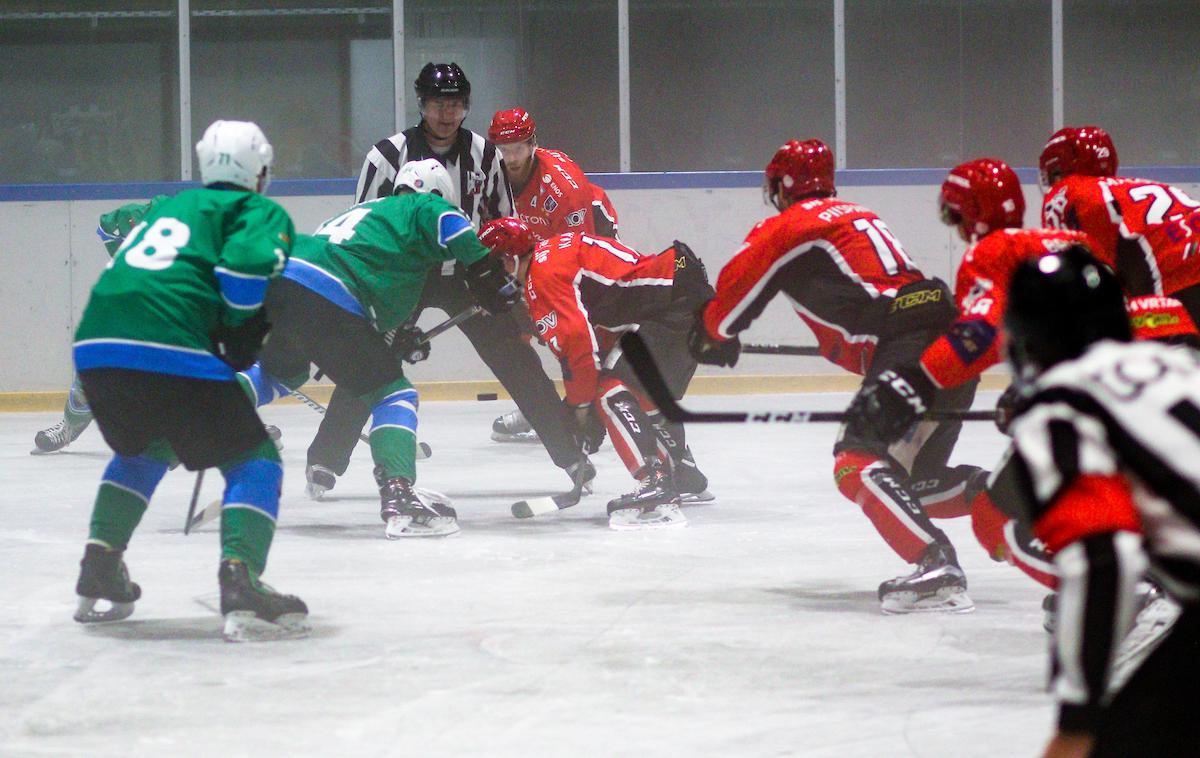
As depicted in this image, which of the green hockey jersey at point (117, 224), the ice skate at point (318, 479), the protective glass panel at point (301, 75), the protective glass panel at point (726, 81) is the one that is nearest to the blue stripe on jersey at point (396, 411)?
the ice skate at point (318, 479)

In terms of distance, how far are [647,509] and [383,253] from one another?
98cm

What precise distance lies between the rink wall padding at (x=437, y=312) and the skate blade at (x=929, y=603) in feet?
15.1

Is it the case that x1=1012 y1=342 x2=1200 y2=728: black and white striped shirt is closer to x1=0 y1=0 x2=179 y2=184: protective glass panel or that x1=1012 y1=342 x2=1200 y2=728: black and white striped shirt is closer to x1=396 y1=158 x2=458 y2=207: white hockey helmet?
x1=396 y1=158 x2=458 y2=207: white hockey helmet

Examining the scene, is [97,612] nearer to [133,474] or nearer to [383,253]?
[133,474]

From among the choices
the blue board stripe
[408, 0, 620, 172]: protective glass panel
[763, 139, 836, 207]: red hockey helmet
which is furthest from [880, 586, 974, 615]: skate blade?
[408, 0, 620, 172]: protective glass panel

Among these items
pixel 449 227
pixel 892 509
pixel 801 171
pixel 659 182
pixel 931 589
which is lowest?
pixel 931 589

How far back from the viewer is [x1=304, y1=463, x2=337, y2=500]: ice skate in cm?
494

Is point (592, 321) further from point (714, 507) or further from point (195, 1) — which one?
point (195, 1)

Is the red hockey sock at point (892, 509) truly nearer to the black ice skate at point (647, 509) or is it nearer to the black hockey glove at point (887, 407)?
the black hockey glove at point (887, 407)

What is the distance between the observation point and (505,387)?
5.00 metres

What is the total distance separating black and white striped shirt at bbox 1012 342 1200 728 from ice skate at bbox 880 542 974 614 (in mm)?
1723

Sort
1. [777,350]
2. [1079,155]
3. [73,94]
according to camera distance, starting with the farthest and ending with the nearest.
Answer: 1. [73,94]
2. [777,350]
3. [1079,155]

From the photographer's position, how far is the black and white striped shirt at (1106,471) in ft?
4.42

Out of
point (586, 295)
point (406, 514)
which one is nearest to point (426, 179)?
point (586, 295)
